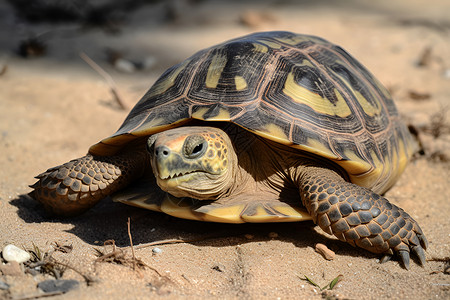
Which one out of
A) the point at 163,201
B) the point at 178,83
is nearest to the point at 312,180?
the point at 163,201

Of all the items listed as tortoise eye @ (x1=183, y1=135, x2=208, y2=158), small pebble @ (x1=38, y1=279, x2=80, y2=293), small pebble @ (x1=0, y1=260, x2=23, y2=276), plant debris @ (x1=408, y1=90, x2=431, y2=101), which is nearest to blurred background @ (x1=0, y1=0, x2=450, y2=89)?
plant debris @ (x1=408, y1=90, x2=431, y2=101)

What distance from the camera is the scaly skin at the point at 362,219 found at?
244cm

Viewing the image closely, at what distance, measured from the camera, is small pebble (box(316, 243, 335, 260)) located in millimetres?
2492

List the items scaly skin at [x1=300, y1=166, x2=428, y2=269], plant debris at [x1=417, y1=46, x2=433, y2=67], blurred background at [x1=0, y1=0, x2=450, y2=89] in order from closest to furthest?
1. scaly skin at [x1=300, y1=166, x2=428, y2=269]
2. plant debris at [x1=417, y1=46, x2=433, y2=67]
3. blurred background at [x1=0, y1=0, x2=450, y2=89]

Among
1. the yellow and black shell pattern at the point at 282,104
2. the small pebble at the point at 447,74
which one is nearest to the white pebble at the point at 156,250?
the yellow and black shell pattern at the point at 282,104

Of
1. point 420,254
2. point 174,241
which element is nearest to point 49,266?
point 174,241

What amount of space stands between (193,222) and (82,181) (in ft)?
2.37

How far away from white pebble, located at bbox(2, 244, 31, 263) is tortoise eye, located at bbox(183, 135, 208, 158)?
0.91 meters

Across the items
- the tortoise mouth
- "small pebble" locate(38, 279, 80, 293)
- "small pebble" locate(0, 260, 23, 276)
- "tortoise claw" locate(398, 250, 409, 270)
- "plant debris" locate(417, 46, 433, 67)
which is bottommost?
"small pebble" locate(0, 260, 23, 276)

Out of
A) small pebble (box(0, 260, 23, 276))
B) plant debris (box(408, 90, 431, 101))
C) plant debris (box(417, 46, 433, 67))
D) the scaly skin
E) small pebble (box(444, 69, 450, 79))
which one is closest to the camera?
small pebble (box(0, 260, 23, 276))

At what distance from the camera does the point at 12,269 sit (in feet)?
6.87

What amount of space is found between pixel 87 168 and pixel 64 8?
5.55 m

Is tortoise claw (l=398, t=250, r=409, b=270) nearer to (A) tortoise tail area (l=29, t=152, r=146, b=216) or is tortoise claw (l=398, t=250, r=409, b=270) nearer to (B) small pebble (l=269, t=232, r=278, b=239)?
(B) small pebble (l=269, t=232, r=278, b=239)

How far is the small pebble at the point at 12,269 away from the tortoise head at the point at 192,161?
2.49ft
